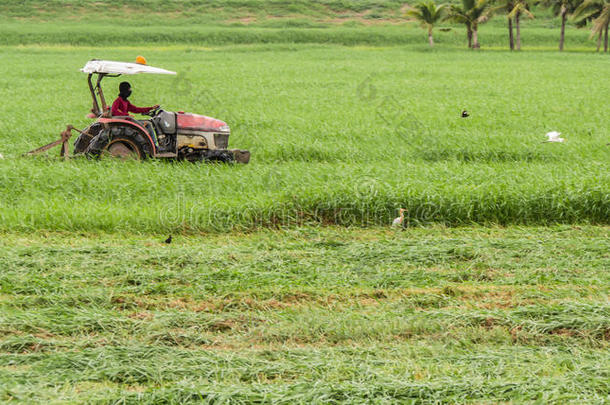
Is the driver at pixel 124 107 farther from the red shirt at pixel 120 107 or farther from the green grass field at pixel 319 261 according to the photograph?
the green grass field at pixel 319 261

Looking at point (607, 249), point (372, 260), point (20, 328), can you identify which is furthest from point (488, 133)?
point (20, 328)

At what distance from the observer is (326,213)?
7.44 m

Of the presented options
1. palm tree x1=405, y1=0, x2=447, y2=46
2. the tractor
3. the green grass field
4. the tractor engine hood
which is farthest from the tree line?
the tractor

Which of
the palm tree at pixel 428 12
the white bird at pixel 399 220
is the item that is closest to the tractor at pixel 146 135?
the white bird at pixel 399 220

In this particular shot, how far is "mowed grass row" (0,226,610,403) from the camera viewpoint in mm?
3635

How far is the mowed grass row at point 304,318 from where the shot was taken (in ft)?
11.9

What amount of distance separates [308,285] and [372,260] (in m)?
0.91

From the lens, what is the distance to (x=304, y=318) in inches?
180

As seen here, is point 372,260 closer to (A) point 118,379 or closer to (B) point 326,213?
(B) point 326,213

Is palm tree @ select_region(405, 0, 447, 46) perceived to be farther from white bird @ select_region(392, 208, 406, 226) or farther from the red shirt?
white bird @ select_region(392, 208, 406, 226)

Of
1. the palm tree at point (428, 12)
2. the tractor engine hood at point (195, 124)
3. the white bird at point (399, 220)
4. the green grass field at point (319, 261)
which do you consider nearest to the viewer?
the green grass field at point (319, 261)

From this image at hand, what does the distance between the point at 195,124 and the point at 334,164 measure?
2.15 m

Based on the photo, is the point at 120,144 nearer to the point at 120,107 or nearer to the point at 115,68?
the point at 120,107

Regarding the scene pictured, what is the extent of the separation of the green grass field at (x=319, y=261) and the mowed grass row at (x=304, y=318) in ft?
0.06
